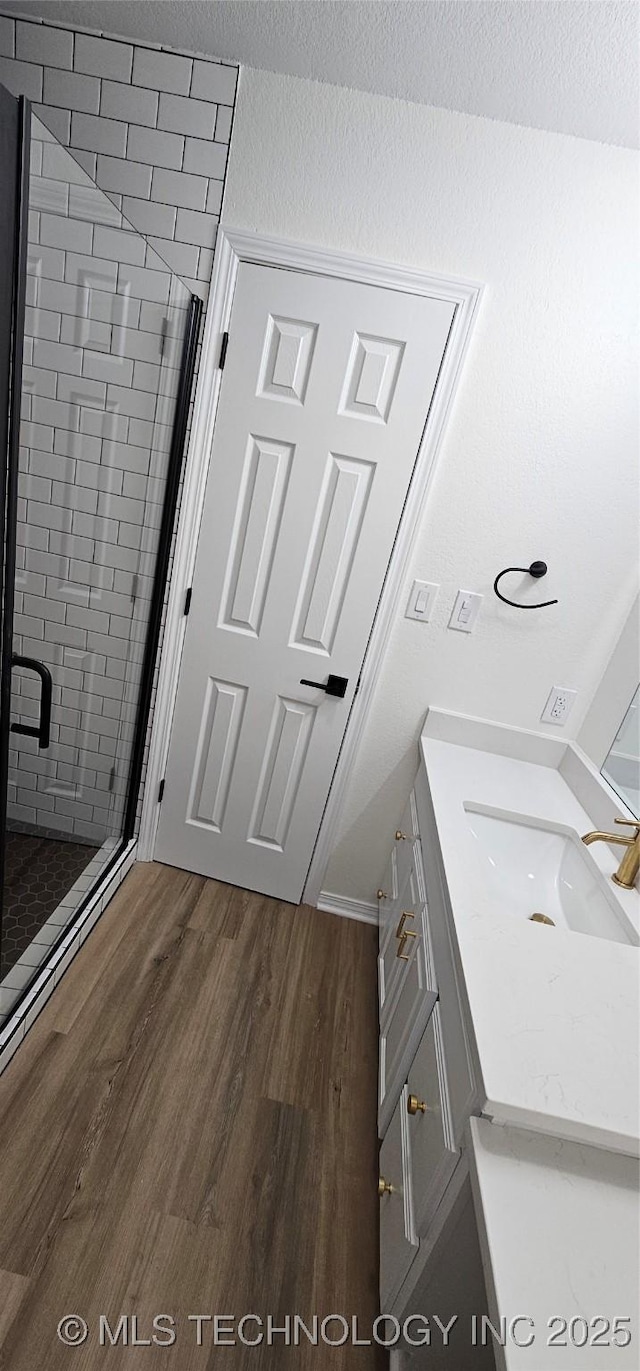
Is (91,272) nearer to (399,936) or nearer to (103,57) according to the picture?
(103,57)

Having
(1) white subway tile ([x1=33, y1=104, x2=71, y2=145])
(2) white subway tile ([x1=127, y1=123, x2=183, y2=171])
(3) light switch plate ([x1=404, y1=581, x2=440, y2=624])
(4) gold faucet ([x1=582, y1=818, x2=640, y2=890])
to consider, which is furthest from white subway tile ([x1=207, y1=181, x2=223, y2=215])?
(4) gold faucet ([x1=582, y1=818, x2=640, y2=890])

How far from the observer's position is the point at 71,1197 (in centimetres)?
147

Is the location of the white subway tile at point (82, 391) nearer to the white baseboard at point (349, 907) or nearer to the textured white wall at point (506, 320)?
the textured white wall at point (506, 320)

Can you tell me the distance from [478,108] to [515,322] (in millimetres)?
504

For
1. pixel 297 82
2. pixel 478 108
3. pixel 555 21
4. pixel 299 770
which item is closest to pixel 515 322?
pixel 478 108

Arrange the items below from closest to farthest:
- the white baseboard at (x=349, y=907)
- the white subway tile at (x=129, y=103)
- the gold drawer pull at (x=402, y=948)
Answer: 1. the gold drawer pull at (x=402, y=948)
2. the white subway tile at (x=129, y=103)
3. the white baseboard at (x=349, y=907)

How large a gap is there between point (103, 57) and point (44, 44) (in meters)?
0.17

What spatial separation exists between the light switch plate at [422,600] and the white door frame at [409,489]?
0.16 feet

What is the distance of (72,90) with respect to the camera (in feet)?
6.07

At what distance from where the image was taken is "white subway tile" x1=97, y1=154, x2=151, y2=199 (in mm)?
1885

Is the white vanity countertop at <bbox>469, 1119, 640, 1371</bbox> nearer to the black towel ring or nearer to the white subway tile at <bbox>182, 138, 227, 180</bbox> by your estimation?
the black towel ring

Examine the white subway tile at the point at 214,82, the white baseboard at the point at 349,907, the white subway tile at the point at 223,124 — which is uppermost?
the white subway tile at the point at 214,82

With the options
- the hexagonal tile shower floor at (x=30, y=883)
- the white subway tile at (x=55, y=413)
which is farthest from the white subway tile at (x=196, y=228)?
the hexagonal tile shower floor at (x=30, y=883)

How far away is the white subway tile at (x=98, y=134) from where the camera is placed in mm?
1861
